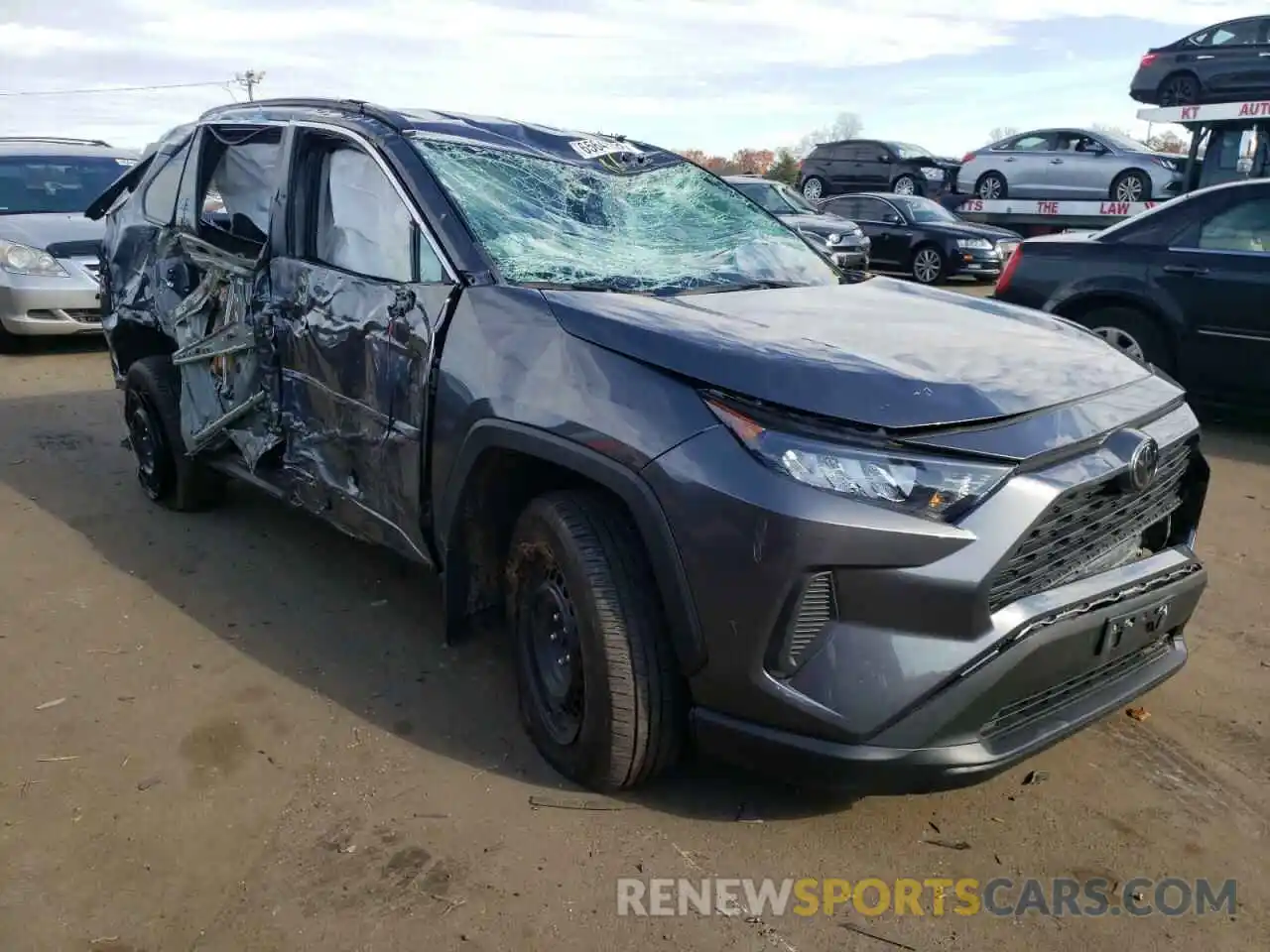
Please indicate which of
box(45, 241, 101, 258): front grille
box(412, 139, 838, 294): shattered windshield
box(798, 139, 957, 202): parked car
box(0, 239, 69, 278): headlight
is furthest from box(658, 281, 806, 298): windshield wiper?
box(798, 139, 957, 202): parked car

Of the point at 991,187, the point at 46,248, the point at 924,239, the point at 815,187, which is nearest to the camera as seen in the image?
the point at 46,248

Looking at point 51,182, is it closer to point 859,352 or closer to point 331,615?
point 331,615

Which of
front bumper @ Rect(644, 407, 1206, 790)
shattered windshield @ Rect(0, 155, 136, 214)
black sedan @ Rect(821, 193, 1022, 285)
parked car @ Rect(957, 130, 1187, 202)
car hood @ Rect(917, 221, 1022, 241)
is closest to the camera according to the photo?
front bumper @ Rect(644, 407, 1206, 790)

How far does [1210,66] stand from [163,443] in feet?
47.9

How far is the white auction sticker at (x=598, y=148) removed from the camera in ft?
13.3

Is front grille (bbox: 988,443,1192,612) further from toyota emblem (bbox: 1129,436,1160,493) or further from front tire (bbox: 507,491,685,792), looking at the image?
front tire (bbox: 507,491,685,792)

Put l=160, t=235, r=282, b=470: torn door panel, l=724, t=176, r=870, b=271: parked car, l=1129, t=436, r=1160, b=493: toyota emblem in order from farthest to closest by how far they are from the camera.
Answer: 1. l=724, t=176, r=870, b=271: parked car
2. l=160, t=235, r=282, b=470: torn door panel
3. l=1129, t=436, r=1160, b=493: toyota emblem

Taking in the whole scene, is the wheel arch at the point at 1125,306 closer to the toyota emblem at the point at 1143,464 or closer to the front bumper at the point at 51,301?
the toyota emblem at the point at 1143,464

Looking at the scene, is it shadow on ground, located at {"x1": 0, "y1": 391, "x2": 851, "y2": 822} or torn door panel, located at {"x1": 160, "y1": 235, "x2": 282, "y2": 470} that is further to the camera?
torn door panel, located at {"x1": 160, "y1": 235, "x2": 282, "y2": 470}

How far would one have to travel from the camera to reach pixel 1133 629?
274cm

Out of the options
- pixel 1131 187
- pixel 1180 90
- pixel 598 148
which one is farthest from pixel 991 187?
pixel 598 148

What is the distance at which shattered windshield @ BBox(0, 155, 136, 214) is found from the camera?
31.6ft

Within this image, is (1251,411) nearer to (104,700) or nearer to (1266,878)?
(1266,878)

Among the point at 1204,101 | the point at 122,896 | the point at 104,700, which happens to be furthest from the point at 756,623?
the point at 1204,101
